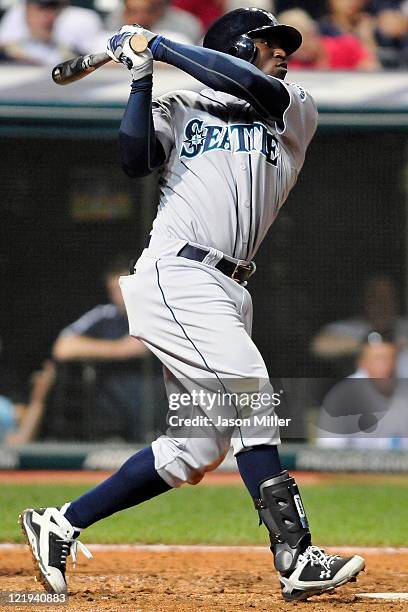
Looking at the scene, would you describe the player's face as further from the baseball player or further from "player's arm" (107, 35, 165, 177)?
"player's arm" (107, 35, 165, 177)

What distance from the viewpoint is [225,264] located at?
11.1 feet

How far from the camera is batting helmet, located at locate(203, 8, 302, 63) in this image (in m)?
3.51

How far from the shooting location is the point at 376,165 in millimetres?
7566

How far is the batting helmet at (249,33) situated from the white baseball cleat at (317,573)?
152cm

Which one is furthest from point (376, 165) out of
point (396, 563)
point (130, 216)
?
point (396, 563)

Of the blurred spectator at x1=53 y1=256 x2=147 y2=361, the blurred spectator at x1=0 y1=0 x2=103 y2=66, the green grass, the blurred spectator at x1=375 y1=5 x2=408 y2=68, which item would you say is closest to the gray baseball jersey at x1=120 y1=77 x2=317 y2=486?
the green grass

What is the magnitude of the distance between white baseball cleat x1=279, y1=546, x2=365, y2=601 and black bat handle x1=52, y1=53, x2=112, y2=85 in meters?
1.60

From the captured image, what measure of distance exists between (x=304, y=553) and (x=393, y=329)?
174 inches

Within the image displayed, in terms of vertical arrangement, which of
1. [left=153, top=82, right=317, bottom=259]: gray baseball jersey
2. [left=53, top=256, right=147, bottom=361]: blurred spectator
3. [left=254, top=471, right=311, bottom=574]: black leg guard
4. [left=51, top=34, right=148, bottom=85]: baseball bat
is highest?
[left=51, top=34, right=148, bottom=85]: baseball bat

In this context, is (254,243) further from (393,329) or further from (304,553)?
(393,329)

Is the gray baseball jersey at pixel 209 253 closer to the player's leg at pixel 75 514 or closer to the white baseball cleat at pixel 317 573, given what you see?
the player's leg at pixel 75 514

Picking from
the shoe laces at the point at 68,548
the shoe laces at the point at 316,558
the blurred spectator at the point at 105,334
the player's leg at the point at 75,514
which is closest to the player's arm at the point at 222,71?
the player's leg at the point at 75,514

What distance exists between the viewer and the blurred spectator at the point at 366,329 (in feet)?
24.4

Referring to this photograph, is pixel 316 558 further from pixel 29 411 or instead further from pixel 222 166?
pixel 29 411
